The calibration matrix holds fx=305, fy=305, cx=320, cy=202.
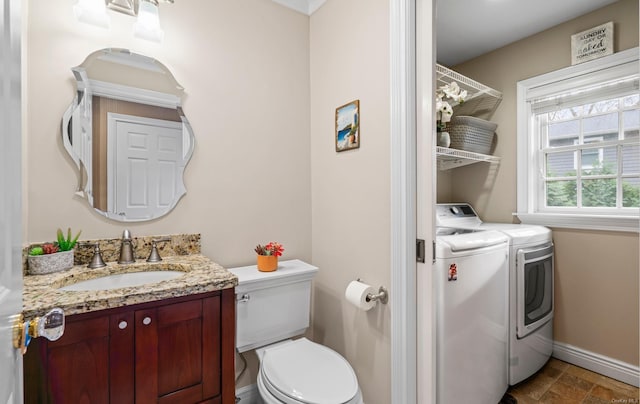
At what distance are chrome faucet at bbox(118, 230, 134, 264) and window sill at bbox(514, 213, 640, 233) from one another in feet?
9.38

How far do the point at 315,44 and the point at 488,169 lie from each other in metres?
1.98

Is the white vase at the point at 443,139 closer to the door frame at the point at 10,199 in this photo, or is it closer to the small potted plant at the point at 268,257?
the small potted plant at the point at 268,257

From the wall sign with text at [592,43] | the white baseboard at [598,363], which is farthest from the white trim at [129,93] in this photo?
the white baseboard at [598,363]

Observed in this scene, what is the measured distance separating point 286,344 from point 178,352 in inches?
23.9

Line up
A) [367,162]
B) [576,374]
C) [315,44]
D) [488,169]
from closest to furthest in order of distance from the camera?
[367,162] → [315,44] → [576,374] → [488,169]

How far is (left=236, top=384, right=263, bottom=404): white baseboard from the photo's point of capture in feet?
5.83

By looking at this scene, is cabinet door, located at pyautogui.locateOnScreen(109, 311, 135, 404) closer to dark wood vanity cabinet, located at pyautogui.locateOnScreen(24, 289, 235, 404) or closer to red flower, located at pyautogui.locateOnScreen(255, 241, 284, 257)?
dark wood vanity cabinet, located at pyautogui.locateOnScreen(24, 289, 235, 404)

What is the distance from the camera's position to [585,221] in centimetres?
227

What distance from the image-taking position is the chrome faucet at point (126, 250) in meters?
1.41

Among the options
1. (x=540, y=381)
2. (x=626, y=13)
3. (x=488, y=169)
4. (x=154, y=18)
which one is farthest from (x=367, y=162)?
(x=626, y=13)

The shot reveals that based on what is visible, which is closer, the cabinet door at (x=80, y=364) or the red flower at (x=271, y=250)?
the cabinet door at (x=80, y=364)

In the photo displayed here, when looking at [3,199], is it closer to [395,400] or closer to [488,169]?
[395,400]

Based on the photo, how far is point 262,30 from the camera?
1899 millimetres

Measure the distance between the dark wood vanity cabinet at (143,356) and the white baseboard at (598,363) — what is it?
2.58m
